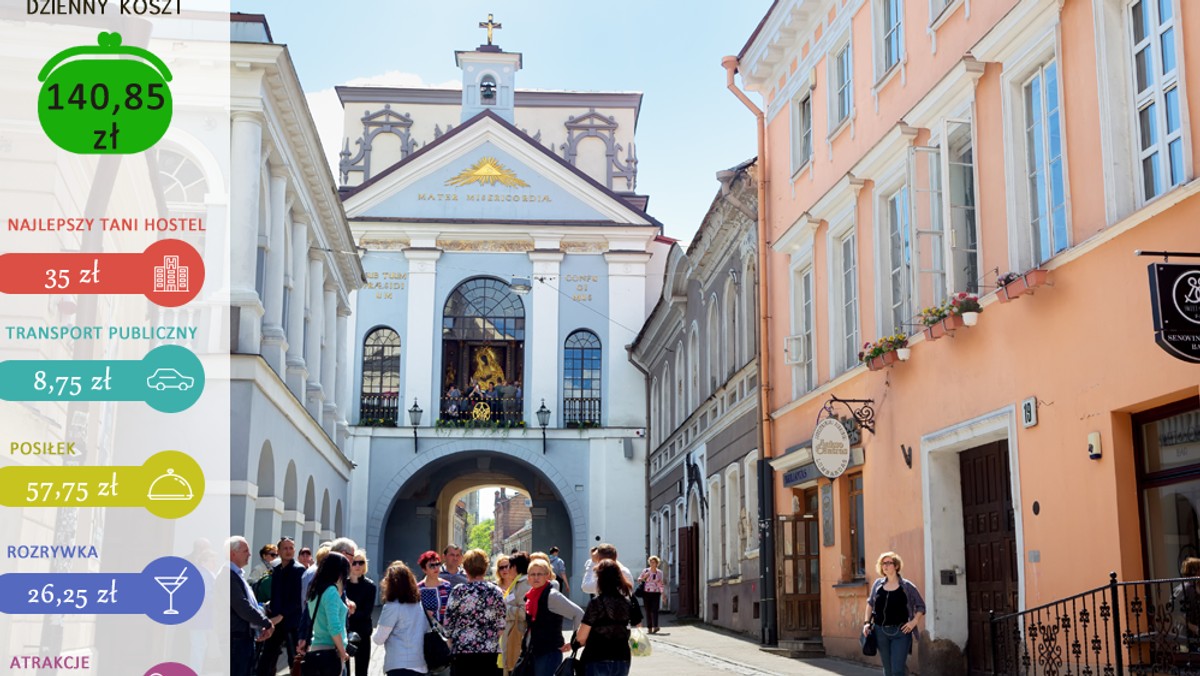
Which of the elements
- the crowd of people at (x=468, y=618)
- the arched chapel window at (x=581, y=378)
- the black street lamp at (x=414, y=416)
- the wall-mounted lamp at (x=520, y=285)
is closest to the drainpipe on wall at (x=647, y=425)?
the arched chapel window at (x=581, y=378)

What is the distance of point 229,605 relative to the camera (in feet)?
37.9

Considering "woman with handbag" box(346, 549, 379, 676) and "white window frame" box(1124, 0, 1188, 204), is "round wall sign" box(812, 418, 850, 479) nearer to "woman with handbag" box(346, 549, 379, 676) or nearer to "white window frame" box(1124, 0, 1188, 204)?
"woman with handbag" box(346, 549, 379, 676)

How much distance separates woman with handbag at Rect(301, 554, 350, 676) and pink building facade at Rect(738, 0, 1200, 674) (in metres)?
5.98

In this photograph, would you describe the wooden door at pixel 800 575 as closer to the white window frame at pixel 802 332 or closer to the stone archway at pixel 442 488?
the white window frame at pixel 802 332

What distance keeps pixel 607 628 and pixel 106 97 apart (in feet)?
17.1

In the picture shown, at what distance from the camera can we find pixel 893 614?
1210 centimetres

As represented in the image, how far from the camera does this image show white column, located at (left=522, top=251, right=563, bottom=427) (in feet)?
129

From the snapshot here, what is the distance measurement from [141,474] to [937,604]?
8.26m

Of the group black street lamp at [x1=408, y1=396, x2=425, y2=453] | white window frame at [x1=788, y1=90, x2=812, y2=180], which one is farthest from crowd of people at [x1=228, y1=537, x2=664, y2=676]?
black street lamp at [x1=408, y1=396, x2=425, y2=453]

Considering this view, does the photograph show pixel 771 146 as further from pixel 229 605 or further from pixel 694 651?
pixel 229 605

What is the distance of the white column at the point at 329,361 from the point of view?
29.6 metres

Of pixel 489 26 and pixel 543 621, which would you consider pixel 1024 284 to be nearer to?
pixel 543 621

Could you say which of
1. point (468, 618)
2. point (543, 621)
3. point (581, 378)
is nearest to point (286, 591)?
point (468, 618)

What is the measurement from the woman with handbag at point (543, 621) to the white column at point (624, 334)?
95.3ft
